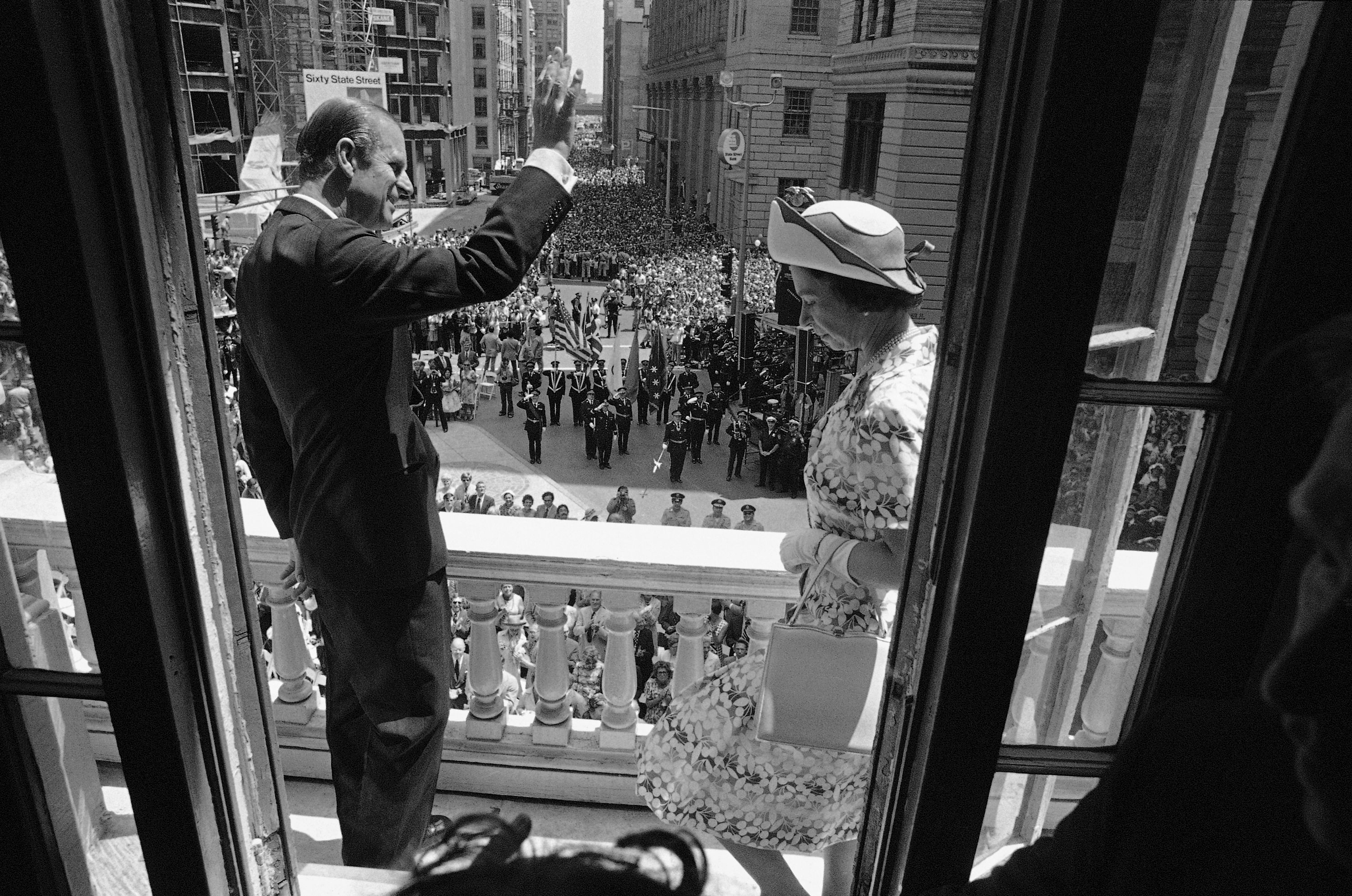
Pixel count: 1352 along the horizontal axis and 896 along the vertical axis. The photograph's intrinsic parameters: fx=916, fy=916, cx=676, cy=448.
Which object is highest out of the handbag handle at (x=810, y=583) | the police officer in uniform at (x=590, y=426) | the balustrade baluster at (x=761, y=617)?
the handbag handle at (x=810, y=583)

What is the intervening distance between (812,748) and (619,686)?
1101 mm

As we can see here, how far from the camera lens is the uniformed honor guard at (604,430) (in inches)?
560

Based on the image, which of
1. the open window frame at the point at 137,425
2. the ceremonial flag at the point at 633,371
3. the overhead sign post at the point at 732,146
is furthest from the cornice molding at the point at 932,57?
the open window frame at the point at 137,425

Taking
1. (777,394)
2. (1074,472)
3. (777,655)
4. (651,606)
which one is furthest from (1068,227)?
(777,394)

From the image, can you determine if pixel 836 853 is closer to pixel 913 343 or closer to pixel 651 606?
pixel 913 343

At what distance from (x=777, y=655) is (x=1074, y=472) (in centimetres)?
71

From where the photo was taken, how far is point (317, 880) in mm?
2223

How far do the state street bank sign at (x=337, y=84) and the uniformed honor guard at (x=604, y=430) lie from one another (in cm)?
1694

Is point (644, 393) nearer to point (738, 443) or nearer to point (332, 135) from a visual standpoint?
point (738, 443)

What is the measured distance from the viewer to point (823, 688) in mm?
1786

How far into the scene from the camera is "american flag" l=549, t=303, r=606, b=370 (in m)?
16.1

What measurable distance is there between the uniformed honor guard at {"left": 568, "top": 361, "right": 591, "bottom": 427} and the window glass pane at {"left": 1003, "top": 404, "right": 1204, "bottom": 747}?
1400 cm

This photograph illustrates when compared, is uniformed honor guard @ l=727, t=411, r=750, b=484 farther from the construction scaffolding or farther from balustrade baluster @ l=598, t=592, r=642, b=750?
the construction scaffolding

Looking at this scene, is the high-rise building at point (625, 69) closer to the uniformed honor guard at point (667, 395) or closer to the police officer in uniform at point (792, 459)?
the uniformed honor guard at point (667, 395)
